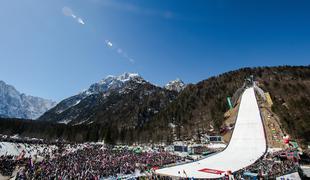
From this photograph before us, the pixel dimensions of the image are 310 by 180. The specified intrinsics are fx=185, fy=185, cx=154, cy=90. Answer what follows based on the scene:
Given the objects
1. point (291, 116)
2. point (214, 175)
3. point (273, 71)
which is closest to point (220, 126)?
point (291, 116)

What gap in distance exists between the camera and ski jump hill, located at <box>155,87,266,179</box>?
30.9 meters

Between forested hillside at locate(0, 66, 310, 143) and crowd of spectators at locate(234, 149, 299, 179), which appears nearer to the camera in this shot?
crowd of spectators at locate(234, 149, 299, 179)

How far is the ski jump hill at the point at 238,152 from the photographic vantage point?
30884 millimetres

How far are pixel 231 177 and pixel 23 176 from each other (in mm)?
29756

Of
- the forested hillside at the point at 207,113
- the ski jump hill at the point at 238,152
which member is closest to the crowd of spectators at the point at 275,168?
the ski jump hill at the point at 238,152

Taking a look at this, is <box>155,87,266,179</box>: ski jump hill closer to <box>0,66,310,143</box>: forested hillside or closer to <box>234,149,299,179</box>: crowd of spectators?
<box>234,149,299,179</box>: crowd of spectators

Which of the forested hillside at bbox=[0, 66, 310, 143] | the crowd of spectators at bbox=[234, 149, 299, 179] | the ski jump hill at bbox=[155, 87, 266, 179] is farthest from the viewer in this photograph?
the forested hillside at bbox=[0, 66, 310, 143]

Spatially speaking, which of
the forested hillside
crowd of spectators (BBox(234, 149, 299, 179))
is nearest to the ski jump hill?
crowd of spectators (BBox(234, 149, 299, 179))

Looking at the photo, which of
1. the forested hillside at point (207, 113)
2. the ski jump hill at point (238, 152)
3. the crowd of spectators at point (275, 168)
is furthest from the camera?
the forested hillside at point (207, 113)

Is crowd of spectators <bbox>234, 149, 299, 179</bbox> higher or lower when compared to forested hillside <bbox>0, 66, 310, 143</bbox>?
lower

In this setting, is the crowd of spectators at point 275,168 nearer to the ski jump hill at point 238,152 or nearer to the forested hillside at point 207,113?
the ski jump hill at point 238,152

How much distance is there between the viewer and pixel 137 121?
16212 centimetres

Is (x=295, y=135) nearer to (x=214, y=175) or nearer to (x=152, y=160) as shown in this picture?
(x=214, y=175)

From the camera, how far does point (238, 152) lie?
43781mm
